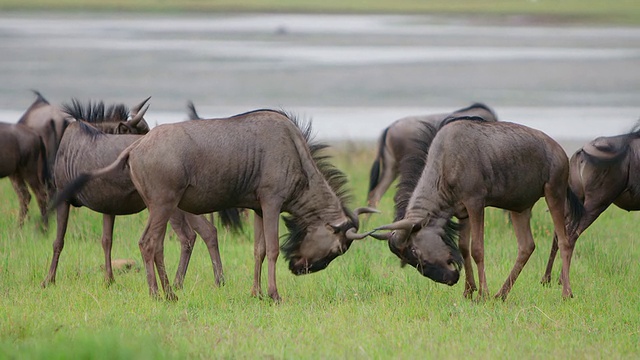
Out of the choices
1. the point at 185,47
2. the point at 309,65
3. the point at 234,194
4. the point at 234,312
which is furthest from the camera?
the point at 185,47

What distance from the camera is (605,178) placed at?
8.92 meters

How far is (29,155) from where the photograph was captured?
35.9ft

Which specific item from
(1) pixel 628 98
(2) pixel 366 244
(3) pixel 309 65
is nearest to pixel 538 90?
(1) pixel 628 98

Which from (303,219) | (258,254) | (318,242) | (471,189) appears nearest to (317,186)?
(303,219)

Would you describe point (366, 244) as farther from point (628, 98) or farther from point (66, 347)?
point (628, 98)

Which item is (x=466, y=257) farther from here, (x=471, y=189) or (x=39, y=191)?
(x=39, y=191)

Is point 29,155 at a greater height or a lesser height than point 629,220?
greater

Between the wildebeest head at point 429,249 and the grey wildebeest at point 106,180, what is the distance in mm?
1721

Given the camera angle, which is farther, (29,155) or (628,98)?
(628,98)

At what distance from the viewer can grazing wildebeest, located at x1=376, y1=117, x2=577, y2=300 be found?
814cm

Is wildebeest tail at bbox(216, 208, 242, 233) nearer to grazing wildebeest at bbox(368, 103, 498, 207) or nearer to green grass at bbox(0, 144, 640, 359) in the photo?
green grass at bbox(0, 144, 640, 359)

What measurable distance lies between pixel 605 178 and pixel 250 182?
9.44ft

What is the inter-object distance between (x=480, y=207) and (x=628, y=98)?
1670 centimetres

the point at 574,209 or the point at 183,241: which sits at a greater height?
the point at 574,209
